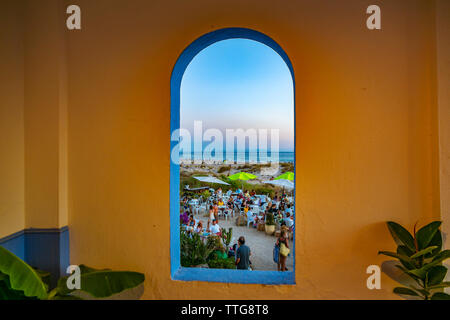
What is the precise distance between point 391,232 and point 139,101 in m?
2.11

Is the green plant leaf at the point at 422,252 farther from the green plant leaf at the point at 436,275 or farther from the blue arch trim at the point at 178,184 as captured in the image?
the blue arch trim at the point at 178,184

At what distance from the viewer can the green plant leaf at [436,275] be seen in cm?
141

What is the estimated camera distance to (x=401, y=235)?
60.5 inches

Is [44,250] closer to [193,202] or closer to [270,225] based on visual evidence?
[270,225]

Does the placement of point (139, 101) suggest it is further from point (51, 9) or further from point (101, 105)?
point (51, 9)

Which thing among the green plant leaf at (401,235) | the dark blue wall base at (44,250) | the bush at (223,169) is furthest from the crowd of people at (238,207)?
the green plant leaf at (401,235)

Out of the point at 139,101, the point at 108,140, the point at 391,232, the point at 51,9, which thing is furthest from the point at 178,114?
the point at 391,232

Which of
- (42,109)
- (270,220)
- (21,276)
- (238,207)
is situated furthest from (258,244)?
(42,109)

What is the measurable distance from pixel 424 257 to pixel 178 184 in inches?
71.0

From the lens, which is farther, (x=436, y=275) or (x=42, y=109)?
(x=42, y=109)

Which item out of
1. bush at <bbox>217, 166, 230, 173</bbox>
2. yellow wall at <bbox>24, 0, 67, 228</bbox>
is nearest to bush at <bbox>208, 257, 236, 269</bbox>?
yellow wall at <bbox>24, 0, 67, 228</bbox>

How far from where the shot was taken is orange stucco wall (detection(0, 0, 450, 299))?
1688mm

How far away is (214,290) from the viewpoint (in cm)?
179

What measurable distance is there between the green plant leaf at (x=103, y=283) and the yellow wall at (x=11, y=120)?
0.68 metres
